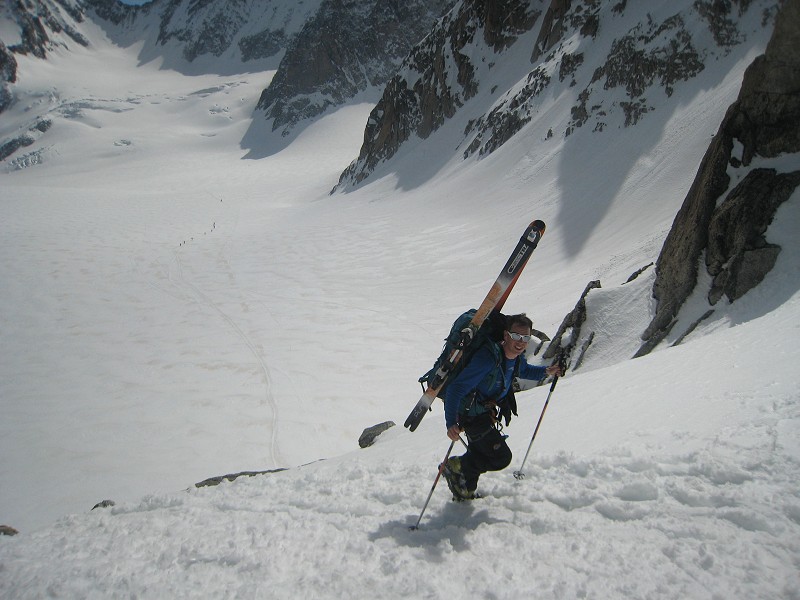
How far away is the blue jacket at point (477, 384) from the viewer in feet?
10.5

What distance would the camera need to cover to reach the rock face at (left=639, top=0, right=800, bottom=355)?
6523 millimetres

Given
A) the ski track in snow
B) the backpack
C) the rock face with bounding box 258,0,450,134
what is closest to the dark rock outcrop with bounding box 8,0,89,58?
the rock face with bounding box 258,0,450,134

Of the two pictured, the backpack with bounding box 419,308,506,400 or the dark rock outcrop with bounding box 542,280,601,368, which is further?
the dark rock outcrop with bounding box 542,280,601,368

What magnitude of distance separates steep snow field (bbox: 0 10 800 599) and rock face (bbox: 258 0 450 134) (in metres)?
74.0

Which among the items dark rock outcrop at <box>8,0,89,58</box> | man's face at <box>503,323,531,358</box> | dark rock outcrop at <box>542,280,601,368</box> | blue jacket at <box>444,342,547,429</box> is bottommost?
dark rock outcrop at <box>542,280,601,368</box>

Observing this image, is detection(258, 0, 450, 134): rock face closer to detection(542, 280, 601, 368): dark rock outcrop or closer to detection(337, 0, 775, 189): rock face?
detection(337, 0, 775, 189): rock face

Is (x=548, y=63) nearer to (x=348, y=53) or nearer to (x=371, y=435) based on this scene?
(x=371, y=435)

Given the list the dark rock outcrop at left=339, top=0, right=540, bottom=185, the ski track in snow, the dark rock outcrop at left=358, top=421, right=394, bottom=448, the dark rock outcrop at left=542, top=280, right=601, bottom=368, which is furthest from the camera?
the dark rock outcrop at left=339, top=0, right=540, bottom=185

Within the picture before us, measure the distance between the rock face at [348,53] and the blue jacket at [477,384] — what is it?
3932 inches

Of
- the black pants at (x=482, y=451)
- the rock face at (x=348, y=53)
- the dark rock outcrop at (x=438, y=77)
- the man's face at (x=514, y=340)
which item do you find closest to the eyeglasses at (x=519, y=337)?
the man's face at (x=514, y=340)

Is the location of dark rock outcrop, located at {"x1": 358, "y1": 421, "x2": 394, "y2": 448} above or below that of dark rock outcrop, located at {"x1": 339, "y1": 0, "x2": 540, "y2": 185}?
below

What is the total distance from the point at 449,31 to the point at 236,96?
288 ft

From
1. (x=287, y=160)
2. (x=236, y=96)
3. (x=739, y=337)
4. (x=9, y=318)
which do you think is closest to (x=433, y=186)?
(x=9, y=318)

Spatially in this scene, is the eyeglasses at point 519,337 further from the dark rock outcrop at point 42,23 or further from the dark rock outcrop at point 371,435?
the dark rock outcrop at point 42,23
